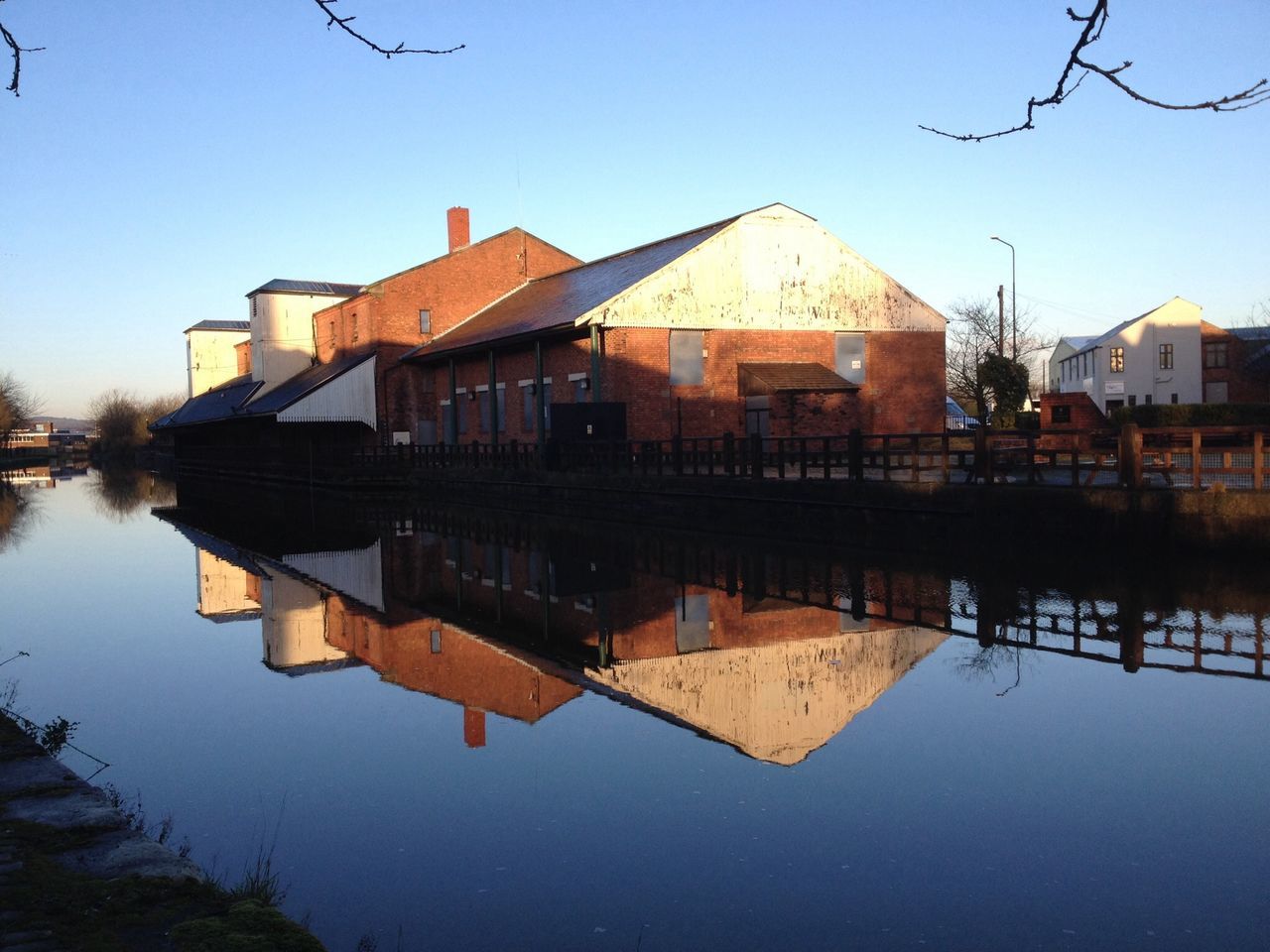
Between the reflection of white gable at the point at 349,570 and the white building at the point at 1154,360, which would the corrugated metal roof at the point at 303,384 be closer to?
the reflection of white gable at the point at 349,570

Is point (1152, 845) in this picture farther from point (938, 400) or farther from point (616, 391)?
point (938, 400)

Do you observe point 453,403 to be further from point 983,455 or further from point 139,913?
point 139,913

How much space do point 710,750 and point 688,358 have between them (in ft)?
77.0

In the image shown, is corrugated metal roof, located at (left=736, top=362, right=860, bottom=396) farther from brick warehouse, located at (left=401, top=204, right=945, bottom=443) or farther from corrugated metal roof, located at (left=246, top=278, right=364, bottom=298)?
corrugated metal roof, located at (left=246, top=278, right=364, bottom=298)

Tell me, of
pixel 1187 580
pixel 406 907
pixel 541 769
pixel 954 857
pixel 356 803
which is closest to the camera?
pixel 406 907

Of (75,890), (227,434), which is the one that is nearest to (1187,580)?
(75,890)

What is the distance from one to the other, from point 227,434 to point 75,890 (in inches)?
2243

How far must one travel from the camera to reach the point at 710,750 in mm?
7180

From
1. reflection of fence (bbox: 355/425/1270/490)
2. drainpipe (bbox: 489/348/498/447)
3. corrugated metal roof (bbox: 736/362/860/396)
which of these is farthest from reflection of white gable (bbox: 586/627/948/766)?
drainpipe (bbox: 489/348/498/447)

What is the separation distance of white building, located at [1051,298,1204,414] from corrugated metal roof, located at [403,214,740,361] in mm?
35918

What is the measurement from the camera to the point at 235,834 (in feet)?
18.9

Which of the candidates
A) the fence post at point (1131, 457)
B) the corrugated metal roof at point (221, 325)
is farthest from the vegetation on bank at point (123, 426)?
the fence post at point (1131, 457)

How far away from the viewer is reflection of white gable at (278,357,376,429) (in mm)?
40312

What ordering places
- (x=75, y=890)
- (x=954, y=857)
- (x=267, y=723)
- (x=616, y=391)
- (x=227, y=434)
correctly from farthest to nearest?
1. (x=227, y=434)
2. (x=616, y=391)
3. (x=267, y=723)
4. (x=954, y=857)
5. (x=75, y=890)
